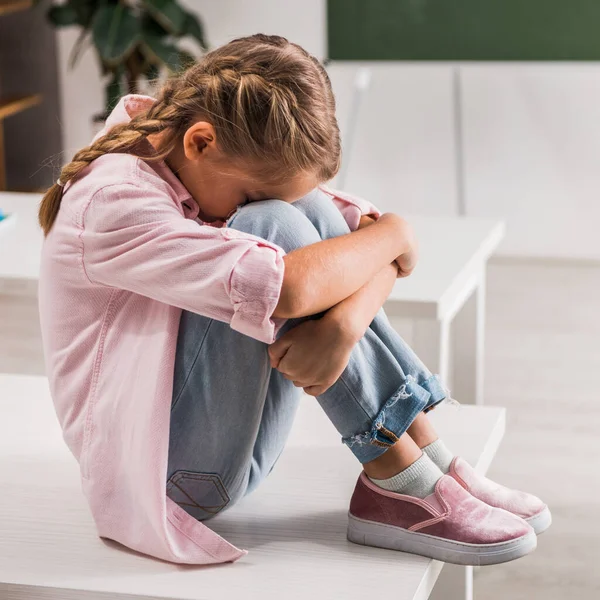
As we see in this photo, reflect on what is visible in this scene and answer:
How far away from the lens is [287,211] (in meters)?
1.08

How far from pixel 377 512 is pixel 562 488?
3.42 feet

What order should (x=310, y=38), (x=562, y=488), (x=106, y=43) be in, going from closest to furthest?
(x=562, y=488), (x=106, y=43), (x=310, y=38)

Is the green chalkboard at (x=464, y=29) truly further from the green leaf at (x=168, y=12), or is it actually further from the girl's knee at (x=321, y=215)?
the girl's knee at (x=321, y=215)

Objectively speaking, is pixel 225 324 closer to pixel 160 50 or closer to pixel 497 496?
pixel 497 496


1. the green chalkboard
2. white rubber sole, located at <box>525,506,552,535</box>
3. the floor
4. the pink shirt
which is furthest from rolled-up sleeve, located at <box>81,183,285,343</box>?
the green chalkboard

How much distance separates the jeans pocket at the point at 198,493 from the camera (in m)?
1.14

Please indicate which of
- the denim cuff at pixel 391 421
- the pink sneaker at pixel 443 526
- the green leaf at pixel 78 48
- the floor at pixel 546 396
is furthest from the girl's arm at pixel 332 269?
the green leaf at pixel 78 48

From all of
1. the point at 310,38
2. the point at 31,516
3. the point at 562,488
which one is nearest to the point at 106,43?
the point at 310,38

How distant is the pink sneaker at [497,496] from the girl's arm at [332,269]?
223 millimetres

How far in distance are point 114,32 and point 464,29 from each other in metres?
1.19

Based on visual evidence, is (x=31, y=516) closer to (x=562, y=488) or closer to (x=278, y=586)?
(x=278, y=586)

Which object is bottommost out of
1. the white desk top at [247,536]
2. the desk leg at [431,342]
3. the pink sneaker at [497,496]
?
the desk leg at [431,342]

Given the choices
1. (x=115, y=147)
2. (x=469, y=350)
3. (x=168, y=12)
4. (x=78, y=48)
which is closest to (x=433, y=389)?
(x=115, y=147)

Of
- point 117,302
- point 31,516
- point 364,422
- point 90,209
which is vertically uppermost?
point 90,209
